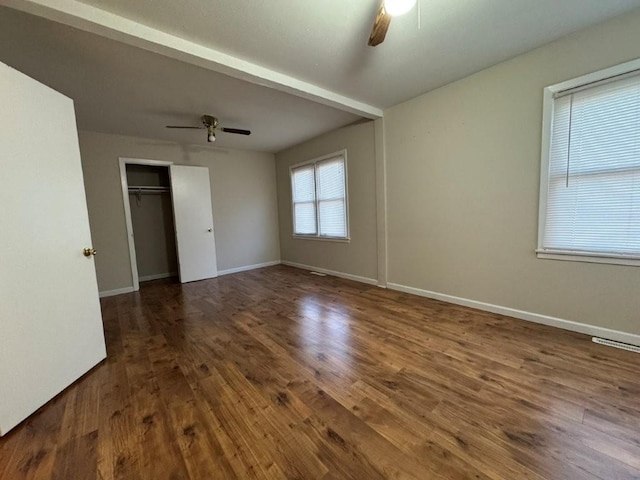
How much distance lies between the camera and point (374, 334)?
2525mm

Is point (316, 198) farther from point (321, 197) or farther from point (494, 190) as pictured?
point (494, 190)

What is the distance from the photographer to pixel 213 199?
527cm

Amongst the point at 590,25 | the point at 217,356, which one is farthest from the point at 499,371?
the point at 590,25

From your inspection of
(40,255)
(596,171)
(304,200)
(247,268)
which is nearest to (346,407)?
(40,255)

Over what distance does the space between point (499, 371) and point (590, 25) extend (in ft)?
9.33

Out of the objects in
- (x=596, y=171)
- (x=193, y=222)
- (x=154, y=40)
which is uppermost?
(x=154, y=40)

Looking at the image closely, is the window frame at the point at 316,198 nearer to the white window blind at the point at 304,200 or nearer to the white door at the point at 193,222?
the white window blind at the point at 304,200

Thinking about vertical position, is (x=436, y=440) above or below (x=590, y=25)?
below

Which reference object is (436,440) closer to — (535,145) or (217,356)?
(217,356)

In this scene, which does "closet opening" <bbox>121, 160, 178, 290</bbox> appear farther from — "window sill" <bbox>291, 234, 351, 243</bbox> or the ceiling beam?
the ceiling beam

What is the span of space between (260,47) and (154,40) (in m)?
0.78

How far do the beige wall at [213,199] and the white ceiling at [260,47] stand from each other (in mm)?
1119

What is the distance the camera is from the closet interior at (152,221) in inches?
199

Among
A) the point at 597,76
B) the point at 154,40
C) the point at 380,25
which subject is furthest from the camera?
the point at 597,76
